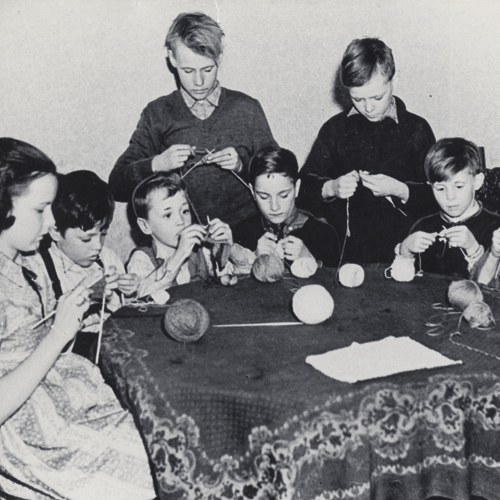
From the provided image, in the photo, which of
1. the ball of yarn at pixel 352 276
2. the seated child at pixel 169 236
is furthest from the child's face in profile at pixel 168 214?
the ball of yarn at pixel 352 276

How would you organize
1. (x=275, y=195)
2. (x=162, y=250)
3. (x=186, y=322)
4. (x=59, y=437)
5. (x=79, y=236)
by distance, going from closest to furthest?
1. (x=59, y=437)
2. (x=186, y=322)
3. (x=79, y=236)
4. (x=162, y=250)
5. (x=275, y=195)

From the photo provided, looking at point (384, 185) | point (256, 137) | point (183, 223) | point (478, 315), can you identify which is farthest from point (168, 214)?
point (478, 315)

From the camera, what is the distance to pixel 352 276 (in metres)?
2.31

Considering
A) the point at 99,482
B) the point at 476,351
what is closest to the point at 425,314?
the point at 476,351

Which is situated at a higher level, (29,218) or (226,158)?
(226,158)

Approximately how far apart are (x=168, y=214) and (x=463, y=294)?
1.30m

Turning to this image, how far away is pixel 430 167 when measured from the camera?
278 cm

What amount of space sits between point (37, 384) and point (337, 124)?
2082 mm

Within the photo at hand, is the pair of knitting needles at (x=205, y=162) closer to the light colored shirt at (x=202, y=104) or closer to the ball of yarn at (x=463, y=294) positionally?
the light colored shirt at (x=202, y=104)

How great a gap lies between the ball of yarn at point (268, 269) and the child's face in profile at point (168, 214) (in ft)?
1.73

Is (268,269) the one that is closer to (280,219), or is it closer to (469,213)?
(280,219)

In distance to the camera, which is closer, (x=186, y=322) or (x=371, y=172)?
(x=186, y=322)

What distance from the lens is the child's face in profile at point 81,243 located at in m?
2.54

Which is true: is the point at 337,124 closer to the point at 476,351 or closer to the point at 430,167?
the point at 430,167
